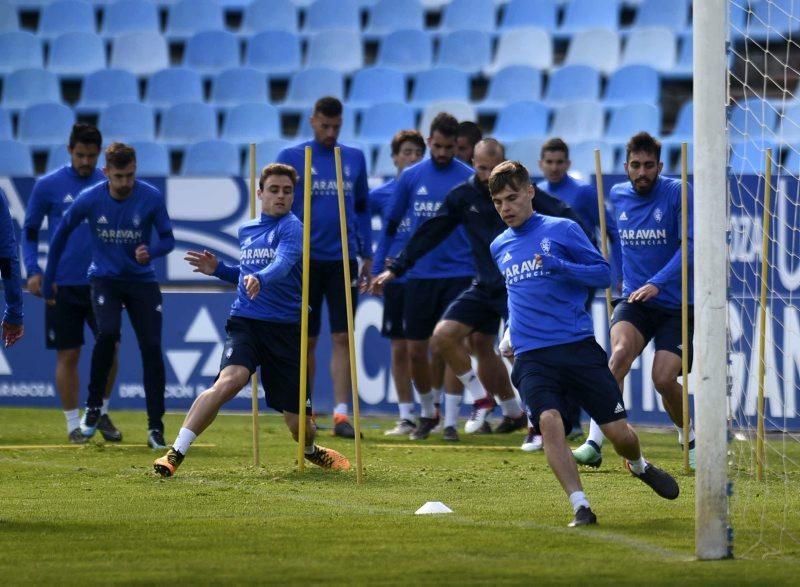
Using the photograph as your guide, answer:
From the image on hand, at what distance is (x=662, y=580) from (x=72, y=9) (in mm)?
16084

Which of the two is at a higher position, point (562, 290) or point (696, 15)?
point (696, 15)

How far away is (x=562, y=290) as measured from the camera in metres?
7.18

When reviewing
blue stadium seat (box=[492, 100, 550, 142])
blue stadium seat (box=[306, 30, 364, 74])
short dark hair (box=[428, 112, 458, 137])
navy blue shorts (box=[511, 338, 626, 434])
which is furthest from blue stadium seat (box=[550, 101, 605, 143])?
navy blue shorts (box=[511, 338, 626, 434])

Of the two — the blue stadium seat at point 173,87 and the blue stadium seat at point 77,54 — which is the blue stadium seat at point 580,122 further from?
the blue stadium seat at point 77,54

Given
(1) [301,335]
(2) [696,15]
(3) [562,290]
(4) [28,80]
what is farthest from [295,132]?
(2) [696,15]

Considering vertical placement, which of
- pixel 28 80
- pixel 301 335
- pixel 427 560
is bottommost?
pixel 427 560

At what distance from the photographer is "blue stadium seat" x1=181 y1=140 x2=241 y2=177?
17203mm

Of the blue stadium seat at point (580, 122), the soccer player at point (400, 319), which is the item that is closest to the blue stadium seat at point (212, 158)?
the blue stadium seat at point (580, 122)

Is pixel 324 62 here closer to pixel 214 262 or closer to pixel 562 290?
pixel 214 262

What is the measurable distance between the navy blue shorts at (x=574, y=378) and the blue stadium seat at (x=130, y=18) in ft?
44.1

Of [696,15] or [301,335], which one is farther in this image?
[301,335]

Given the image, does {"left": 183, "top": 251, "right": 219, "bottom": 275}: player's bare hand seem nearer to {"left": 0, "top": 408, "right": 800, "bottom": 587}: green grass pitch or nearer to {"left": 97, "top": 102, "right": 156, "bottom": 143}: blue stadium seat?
{"left": 0, "top": 408, "right": 800, "bottom": 587}: green grass pitch

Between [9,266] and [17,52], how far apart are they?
39.4 feet

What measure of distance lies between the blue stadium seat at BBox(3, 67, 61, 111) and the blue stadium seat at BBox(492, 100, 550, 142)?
19.1ft
